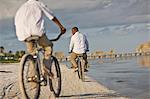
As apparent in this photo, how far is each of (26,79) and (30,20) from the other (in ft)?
2.93

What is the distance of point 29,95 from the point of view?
6176 mm

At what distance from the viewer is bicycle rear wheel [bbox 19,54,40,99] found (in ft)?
19.4

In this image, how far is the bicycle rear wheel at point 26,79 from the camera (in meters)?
5.90

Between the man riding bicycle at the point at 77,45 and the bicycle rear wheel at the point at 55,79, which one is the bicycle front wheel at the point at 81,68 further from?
the bicycle rear wheel at the point at 55,79

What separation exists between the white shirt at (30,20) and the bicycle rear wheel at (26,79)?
14.3 inches

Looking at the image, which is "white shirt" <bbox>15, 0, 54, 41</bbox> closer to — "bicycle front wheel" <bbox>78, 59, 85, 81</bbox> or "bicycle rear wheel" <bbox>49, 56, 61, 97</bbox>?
"bicycle rear wheel" <bbox>49, 56, 61, 97</bbox>

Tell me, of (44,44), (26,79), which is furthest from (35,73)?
(44,44)

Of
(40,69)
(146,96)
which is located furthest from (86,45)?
(40,69)

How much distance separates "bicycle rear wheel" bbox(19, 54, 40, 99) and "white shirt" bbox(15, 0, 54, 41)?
0.36 meters

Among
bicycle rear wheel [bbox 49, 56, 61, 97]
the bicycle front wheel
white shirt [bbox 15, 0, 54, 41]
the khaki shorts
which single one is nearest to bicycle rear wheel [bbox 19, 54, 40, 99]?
the khaki shorts

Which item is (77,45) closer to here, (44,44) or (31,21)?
(44,44)

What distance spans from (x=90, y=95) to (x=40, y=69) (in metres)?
1.37

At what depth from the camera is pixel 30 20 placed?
6.14 metres

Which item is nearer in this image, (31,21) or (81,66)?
(31,21)
